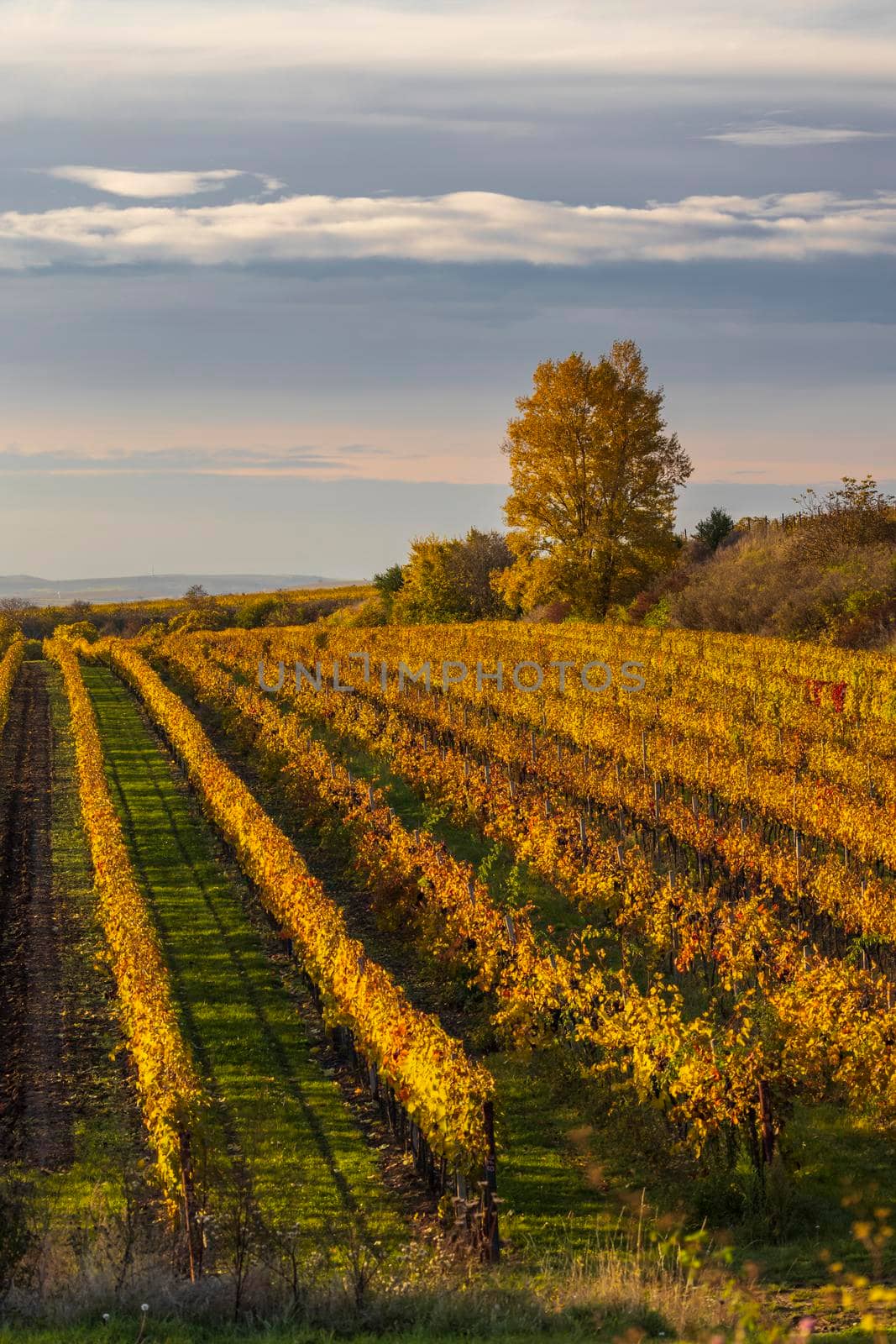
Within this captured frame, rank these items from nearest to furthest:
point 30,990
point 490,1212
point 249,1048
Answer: point 490,1212, point 249,1048, point 30,990

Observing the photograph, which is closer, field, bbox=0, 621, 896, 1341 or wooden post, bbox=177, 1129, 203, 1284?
Answer: field, bbox=0, 621, 896, 1341

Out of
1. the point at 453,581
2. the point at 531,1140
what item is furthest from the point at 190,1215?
the point at 453,581

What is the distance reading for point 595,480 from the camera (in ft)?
175

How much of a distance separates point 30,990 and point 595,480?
130 feet

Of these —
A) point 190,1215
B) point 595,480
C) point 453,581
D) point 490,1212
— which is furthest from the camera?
point 453,581

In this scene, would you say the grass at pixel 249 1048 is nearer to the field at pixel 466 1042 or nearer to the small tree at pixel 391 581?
the field at pixel 466 1042

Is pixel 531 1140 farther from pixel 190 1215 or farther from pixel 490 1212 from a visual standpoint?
pixel 190 1215

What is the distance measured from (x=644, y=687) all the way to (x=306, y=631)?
111ft

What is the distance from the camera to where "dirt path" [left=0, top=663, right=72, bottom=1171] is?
1394 centimetres

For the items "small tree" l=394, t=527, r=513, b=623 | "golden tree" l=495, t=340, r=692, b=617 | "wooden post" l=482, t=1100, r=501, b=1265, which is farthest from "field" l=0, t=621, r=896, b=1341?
"small tree" l=394, t=527, r=513, b=623

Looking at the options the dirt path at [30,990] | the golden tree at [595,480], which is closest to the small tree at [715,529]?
the golden tree at [595,480]

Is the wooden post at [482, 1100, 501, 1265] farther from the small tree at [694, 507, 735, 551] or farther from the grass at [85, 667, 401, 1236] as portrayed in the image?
the small tree at [694, 507, 735, 551]

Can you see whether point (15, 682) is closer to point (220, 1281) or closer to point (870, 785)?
point (870, 785)

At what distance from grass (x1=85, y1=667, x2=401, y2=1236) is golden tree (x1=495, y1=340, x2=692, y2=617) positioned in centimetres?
2941
